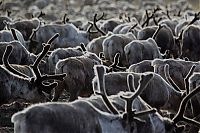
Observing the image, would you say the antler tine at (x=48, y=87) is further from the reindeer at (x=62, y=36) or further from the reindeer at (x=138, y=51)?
the reindeer at (x=62, y=36)

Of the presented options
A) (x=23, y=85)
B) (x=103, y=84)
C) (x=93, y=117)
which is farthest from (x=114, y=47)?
(x=93, y=117)

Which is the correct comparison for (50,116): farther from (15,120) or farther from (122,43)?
(122,43)

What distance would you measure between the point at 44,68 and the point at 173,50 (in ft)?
18.7

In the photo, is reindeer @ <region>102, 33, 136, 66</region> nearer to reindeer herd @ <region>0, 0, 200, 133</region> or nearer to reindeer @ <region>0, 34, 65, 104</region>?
reindeer herd @ <region>0, 0, 200, 133</region>

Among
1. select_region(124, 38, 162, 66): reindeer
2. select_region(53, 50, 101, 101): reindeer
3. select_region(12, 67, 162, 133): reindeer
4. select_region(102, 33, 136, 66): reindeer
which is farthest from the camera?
select_region(102, 33, 136, 66): reindeer

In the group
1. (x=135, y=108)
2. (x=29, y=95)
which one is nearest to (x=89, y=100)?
(x=135, y=108)

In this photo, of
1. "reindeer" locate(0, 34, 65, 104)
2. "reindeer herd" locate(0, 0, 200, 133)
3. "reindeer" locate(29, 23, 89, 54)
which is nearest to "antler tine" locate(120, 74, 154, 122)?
"reindeer herd" locate(0, 0, 200, 133)

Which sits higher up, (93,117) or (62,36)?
(93,117)

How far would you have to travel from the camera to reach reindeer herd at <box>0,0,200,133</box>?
4.61m

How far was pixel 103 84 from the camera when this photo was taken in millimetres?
4914

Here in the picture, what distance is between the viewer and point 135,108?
5.26 m

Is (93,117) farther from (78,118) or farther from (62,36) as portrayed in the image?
(62,36)

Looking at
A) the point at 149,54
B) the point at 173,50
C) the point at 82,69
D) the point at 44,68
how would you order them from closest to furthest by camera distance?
the point at 82,69 → the point at 44,68 → the point at 149,54 → the point at 173,50

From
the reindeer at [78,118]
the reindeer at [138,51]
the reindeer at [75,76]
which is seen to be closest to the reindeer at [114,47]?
the reindeer at [138,51]
